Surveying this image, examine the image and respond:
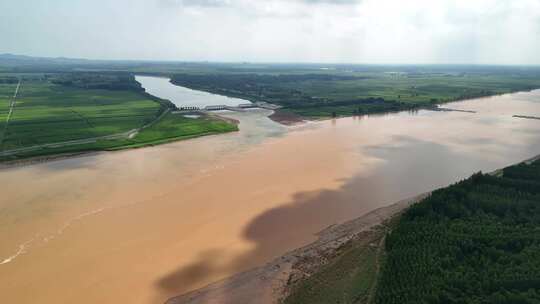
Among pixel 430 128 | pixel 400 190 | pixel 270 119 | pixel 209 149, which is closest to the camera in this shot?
pixel 400 190

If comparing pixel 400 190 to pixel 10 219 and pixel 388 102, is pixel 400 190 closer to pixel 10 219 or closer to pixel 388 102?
pixel 10 219

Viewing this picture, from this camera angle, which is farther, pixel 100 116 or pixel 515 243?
pixel 100 116

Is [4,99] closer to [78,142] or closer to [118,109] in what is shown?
[118,109]

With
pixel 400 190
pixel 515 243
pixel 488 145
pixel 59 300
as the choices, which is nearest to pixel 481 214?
pixel 515 243

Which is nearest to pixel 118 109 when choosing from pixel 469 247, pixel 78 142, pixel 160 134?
pixel 160 134

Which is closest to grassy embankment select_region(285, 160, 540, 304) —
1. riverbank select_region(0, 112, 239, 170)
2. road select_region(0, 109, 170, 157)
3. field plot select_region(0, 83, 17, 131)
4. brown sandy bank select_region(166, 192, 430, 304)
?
brown sandy bank select_region(166, 192, 430, 304)

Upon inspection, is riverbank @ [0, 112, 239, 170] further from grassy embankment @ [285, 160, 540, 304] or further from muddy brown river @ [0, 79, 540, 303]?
grassy embankment @ [285, 160, 540, 304]

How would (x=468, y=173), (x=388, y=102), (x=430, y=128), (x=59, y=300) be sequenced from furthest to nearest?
(x=388, y=102), (x=430, y=128), (x=468, y=173), (x=59, y=300)

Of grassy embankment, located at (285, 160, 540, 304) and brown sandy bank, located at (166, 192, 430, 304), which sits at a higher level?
grassy embankment, located at (285, 160, 540, 304)
